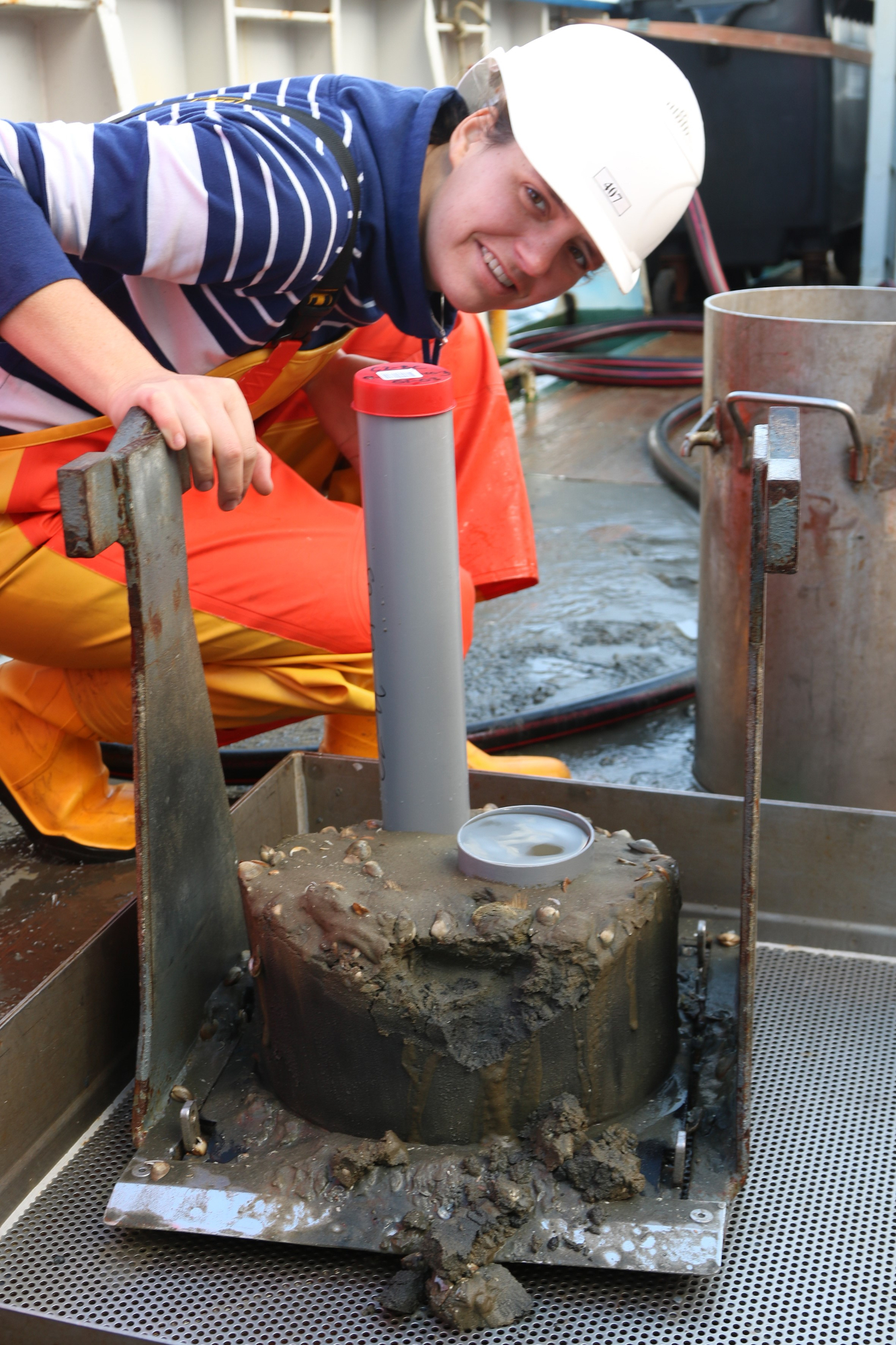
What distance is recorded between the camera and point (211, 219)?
1.14 meters

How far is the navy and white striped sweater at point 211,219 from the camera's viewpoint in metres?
1.10

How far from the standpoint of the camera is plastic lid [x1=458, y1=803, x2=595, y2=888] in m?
1.09

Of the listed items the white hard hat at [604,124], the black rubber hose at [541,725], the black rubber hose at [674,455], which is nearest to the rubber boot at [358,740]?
the black rubber hose at [541,725]

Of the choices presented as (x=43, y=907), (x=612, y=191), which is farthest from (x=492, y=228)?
(x=43, y=907)

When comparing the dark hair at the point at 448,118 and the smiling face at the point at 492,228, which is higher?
the dark hair at the point at 448,118

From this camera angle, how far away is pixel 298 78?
54.7 inches

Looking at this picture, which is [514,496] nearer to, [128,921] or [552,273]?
[552,273]

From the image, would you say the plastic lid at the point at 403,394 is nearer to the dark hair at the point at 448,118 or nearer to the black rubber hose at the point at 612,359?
the dark hair at the point at 448,118

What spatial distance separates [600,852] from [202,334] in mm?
723

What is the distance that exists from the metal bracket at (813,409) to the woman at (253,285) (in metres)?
0.25

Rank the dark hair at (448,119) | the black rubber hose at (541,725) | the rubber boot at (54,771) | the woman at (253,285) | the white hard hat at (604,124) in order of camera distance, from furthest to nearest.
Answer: the black rubber hose at (541,725), the rubber boot at (54,771), the dark hair at (448,119), the white hard hat at (604,124), the woman at (253,285)

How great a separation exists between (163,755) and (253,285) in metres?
0.51

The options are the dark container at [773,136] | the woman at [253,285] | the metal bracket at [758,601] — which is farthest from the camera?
the dark container at [773,136]

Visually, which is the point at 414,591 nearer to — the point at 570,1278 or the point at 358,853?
the point at 358,853
